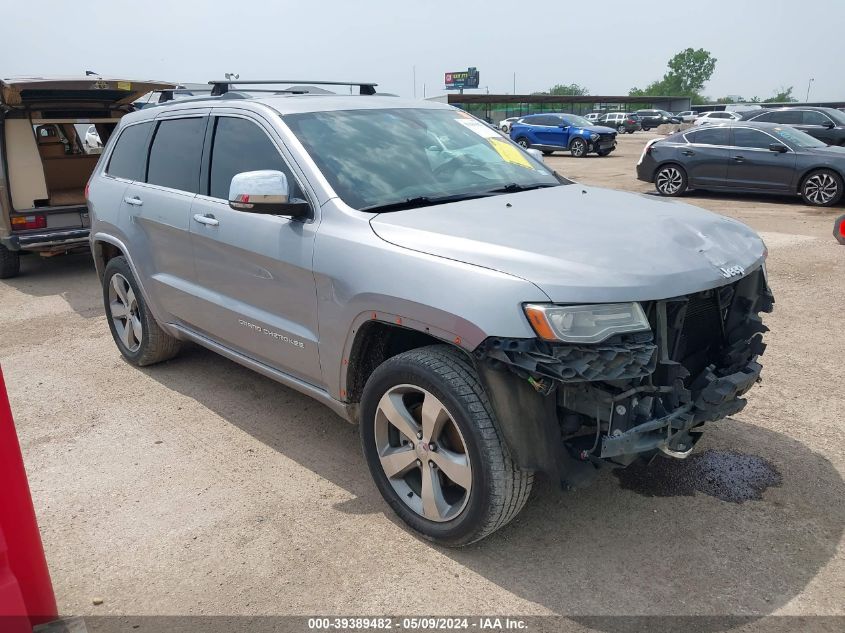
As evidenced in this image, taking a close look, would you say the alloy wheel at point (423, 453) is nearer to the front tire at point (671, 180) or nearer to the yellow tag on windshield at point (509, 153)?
the yellow tag on windshield at point (509, 153)

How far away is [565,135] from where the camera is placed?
26.6 meters

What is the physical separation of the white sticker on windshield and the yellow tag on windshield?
5cm

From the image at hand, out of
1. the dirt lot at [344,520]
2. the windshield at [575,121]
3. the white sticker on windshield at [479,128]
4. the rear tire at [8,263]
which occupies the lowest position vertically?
the rear tire at [8,263]

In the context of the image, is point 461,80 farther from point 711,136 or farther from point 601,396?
point 601,396

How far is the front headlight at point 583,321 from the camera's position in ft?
8.40

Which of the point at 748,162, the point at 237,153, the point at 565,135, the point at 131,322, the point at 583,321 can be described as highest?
the point at 237,153

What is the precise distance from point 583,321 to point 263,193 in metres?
1.64

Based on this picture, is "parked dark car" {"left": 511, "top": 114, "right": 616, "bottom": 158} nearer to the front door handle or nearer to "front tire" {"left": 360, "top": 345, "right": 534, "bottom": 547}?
the front door handle

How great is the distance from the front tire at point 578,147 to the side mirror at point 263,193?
80.1ft

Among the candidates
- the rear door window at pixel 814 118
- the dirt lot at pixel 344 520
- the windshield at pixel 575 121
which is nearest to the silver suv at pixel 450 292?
the dirt lot at pixel 344 520

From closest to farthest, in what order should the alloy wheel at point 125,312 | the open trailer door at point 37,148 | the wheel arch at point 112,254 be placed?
the wheel arch at point 112,254
the alloy wheel at point 125,312
the open trailer door at point 37,148

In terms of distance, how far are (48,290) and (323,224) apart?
6.31m

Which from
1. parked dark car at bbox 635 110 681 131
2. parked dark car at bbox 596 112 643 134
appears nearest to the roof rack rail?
parked dark car at bbox 596 112 643 134

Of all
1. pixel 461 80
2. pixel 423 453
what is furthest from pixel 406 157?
pixel 461 80
